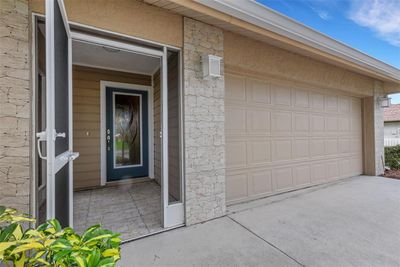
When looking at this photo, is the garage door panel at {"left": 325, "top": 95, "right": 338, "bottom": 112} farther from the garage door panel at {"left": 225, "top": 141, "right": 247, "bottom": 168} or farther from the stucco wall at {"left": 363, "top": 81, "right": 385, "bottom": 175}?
the garage door panel at {"left": 225, "top": 141, "right": 247, "bottom": 168}

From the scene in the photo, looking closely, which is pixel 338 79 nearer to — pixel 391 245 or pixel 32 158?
pixel 391 245

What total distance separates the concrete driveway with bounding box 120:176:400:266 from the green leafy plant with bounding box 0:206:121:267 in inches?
49.0

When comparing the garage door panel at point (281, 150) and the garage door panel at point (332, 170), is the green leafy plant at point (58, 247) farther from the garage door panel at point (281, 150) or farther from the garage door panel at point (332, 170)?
the garage door panel at point (332, 170)

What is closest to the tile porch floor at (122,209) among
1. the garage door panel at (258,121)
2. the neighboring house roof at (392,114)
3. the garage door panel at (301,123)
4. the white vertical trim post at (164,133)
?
the white vertical trim post at (164,133)

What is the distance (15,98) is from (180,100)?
1611mm

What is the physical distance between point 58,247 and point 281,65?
3.85m

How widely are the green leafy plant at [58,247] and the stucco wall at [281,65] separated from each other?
278cm

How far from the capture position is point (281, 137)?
4020 millimetres

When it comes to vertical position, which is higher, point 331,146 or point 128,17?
point 128,17

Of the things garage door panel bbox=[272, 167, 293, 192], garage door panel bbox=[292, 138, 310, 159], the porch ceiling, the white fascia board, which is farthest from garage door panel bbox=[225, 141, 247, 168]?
the porch ceiling

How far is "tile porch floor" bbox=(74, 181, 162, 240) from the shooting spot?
2541 mm

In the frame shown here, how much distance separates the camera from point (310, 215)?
2912 millimetres

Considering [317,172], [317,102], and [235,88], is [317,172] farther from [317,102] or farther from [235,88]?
[235,88]

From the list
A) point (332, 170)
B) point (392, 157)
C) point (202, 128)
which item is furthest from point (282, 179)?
point (392, 157)
